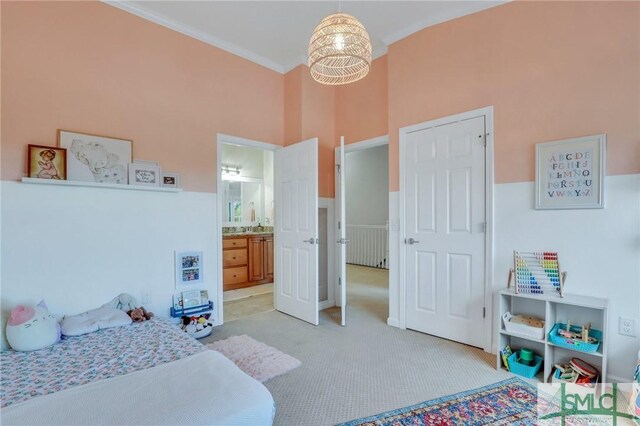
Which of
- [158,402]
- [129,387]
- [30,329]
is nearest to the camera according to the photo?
[158,402]

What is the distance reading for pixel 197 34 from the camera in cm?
335

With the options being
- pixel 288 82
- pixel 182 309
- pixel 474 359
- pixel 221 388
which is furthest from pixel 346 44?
pixel 182 309

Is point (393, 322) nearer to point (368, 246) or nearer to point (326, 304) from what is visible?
point (326, 304)

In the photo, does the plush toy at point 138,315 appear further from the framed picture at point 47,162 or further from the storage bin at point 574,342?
the storage bin at point 574,342

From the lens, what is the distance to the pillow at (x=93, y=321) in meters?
2.27

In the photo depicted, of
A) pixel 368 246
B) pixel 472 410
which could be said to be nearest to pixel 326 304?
pixel 472 410

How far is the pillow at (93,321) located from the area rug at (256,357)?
0.80m

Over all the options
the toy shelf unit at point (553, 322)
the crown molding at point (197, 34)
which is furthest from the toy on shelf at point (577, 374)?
the crown molding at point (197, 34)

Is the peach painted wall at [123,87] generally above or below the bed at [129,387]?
above

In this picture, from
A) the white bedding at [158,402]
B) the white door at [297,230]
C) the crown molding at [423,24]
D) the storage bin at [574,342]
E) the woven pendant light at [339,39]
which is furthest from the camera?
the white door at [297,230]

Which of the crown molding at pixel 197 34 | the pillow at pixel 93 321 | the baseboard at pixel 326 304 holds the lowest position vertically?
the baseboard at pixel 326 304

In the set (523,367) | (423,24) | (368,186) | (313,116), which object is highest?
(423,24)

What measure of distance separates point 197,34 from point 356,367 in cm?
362

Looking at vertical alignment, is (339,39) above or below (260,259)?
above
